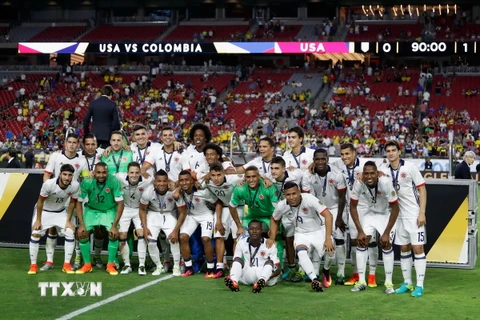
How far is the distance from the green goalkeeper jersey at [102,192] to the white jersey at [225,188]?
1411mm

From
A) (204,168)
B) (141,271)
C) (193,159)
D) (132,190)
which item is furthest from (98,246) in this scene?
(204,168)

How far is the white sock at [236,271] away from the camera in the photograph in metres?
11.1

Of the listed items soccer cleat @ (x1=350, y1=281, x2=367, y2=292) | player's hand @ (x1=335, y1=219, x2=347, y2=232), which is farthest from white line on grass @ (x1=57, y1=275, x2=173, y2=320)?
soccer cleat @ (x1=350, y1=281, x2=367, y2=292)

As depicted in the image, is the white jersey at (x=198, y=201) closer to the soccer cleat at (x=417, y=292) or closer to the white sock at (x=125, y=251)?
the white sock at (x=125, y=251)

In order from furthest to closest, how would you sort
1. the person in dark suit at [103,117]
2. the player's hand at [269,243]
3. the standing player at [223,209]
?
the person in dark suit at [103,117], the standing player at [223,209], the player's hand at [269,243]

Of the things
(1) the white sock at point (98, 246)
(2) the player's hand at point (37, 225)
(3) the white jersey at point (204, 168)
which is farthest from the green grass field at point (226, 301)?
(3) the white jersey at point (204, 168)

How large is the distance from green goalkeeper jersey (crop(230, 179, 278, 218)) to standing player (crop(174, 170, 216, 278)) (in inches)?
26.8

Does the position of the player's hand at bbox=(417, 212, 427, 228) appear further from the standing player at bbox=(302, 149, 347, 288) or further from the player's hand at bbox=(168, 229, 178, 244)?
the player's hand at bbox=(168, 229, 178, 244)

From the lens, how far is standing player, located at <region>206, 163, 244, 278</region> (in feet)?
40.4

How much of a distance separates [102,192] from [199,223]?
1.54 metres

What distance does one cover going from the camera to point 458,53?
4725 cm

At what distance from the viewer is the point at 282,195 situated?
12203 mm

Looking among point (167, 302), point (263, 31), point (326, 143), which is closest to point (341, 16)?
point (263, 31)

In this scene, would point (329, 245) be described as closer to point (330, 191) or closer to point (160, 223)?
point (330, 191)
